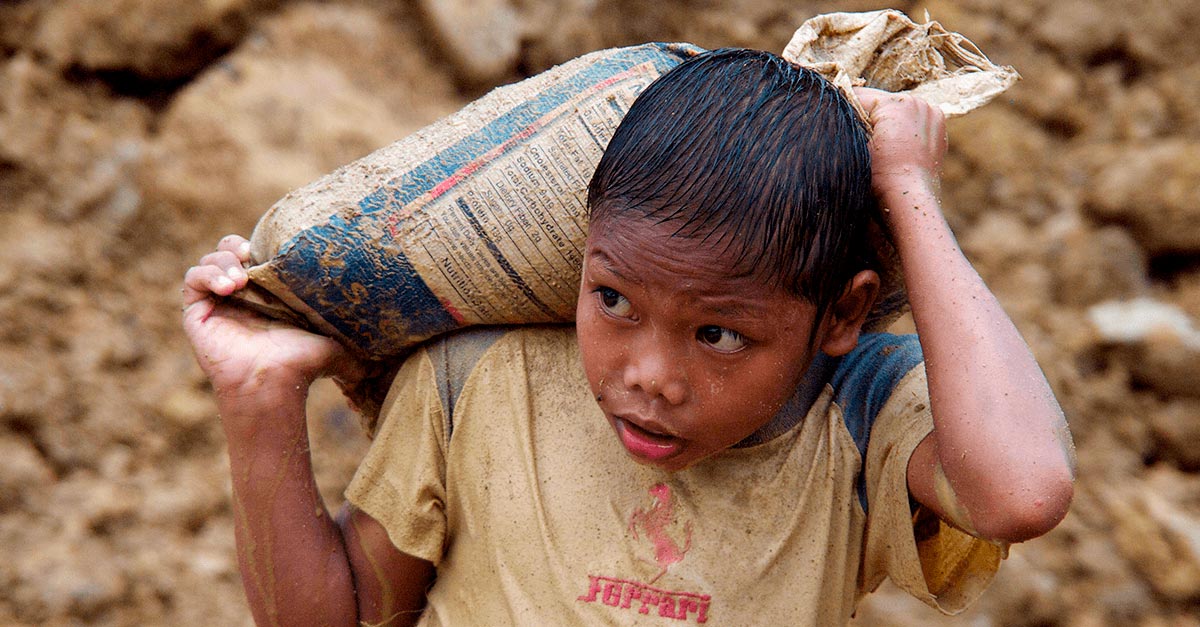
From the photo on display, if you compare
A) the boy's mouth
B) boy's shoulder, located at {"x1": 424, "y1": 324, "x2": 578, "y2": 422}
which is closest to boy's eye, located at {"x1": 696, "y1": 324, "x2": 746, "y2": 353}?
the boy's mouth

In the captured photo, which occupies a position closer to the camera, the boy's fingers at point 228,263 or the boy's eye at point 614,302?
the boy's eye at point 614,302

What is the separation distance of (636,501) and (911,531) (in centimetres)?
38

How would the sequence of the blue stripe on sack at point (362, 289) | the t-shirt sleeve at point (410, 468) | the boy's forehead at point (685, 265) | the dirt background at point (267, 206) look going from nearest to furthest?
the boy's forehead at point (685, 265)
the blue stripe on sack at point (362, 289)
the t-shirt sleeve at point (410, 468)
the dirt background at point (267, 206)

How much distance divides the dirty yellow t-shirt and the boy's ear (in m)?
0.15

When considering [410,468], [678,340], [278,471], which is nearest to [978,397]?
[678,340]

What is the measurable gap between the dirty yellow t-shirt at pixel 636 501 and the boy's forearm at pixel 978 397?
0.38 ft

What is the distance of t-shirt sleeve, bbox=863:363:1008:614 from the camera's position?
151cm

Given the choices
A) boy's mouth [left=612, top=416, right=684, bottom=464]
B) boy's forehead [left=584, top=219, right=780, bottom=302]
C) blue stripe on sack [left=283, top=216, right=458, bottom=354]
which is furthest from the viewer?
blue stripe on sack [left=283, top=216, right=458, bottom=354]

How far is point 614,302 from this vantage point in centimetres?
139

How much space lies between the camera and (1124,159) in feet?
11.8

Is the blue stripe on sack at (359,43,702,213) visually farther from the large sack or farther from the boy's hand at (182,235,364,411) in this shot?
the boy's hand at (182,235,364,411)

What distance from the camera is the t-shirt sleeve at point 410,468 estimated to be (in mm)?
1650

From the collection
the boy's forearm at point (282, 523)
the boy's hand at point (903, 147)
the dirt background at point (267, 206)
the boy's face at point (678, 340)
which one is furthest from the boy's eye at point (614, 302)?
the dirt background at point (267, 206)

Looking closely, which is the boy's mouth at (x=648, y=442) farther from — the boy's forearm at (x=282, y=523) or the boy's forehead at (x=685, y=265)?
the boy's forearm at (x=282, y=523)
